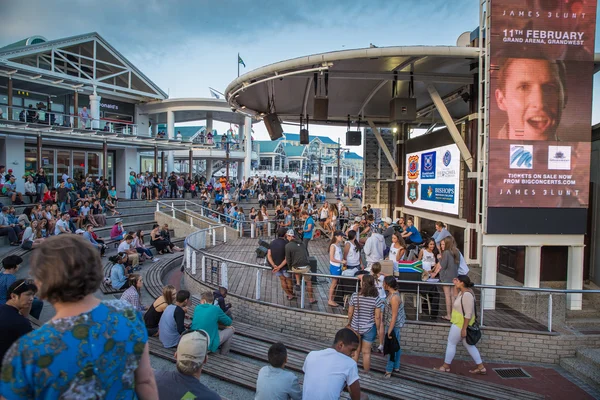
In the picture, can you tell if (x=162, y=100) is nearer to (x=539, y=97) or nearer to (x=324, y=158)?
(x=539, y=97)

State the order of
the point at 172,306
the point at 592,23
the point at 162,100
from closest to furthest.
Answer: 1. the point at 172,306
2. the point at 592,23
3. the point at 162,100

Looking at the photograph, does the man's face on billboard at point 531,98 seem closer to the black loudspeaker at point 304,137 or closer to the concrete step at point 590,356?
the concrete step at point 590,356

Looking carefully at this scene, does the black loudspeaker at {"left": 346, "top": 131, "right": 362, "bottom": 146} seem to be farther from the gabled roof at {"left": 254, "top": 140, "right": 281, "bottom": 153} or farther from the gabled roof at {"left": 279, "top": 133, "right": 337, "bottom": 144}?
the gabled roof at {"left": 279, "top": 133, "right": 337, "bottom": 144}

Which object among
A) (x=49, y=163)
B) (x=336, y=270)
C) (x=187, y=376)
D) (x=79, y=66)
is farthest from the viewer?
(x=79, y=66)

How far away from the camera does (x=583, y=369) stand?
6918mm

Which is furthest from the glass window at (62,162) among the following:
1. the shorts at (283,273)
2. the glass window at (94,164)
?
the shorts at (283,273)

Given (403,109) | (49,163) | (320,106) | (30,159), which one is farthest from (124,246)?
(49,163)

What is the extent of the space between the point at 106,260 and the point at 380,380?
1064cm

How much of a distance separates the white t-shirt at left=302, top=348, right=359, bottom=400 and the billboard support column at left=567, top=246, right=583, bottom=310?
26.4 ft

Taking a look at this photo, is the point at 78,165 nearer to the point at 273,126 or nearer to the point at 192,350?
the point at 273,126

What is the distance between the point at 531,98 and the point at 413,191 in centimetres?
573

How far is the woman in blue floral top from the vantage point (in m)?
1.65

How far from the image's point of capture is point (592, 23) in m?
8.76

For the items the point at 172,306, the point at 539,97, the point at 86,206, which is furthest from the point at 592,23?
the point at 86,206
